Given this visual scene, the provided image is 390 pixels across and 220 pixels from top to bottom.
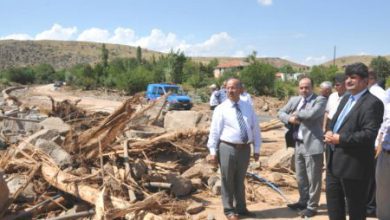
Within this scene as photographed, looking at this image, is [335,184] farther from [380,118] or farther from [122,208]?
[122,208]

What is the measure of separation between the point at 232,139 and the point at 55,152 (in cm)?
323

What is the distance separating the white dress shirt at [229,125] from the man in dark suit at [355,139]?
161 centimetres

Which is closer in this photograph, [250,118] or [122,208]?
[122,208]

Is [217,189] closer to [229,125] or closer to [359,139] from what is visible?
[229,125]

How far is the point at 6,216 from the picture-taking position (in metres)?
6.09

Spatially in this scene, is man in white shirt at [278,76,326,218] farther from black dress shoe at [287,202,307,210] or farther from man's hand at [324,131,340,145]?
man's hand at [324,131,340,145]

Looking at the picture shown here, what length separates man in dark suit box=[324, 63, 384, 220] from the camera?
13.4 ft

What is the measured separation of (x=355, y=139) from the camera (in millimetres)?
4066

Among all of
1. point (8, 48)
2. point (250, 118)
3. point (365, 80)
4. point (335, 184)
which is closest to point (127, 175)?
point (250, 118)

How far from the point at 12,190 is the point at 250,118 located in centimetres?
360

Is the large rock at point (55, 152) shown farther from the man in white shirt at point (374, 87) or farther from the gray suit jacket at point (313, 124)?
the man in white shirt at point (374, 87)

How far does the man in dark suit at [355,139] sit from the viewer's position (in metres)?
4.09

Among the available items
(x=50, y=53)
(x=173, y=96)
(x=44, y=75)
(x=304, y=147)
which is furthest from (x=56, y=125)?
(x=50, y=53)

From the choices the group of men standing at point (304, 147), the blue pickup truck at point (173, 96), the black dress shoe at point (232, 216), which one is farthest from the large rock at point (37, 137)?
the blue pickup truck at point (173, 96)
